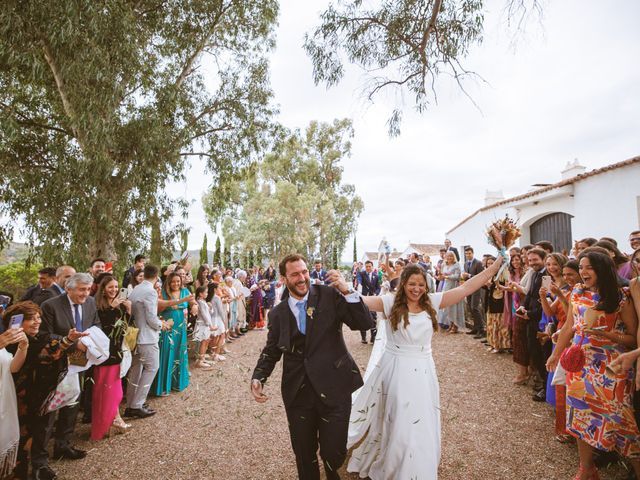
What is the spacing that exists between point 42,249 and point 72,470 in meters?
8.64

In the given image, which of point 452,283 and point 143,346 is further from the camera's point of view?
point 452,283

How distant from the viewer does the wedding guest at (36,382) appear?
134 inches

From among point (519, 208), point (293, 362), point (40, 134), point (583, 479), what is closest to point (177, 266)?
point (293, 362)

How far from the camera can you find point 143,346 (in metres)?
5.33

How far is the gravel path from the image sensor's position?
12.5ft

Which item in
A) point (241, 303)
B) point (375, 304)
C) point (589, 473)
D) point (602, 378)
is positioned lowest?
point (589, 473)

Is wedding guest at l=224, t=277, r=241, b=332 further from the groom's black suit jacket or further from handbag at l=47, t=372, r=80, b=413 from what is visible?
the groom's black suit jacket

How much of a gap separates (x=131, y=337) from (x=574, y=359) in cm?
505

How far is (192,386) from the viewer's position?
6.64 metres

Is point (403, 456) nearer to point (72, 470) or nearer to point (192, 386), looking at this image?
point (72, 470)

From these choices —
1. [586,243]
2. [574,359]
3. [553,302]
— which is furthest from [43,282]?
[586,243]

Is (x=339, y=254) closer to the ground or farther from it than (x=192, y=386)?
farther from it

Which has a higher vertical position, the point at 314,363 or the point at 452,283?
the point at 452,283

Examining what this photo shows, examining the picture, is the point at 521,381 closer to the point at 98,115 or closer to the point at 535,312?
the point at 535,312
